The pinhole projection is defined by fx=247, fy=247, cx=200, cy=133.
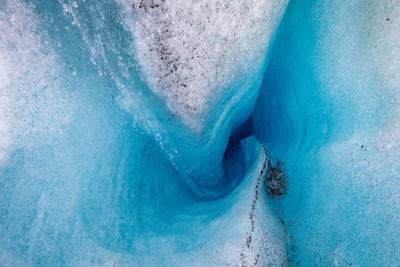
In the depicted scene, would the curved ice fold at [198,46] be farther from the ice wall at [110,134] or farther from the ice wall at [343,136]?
the ice wall at [343,136]

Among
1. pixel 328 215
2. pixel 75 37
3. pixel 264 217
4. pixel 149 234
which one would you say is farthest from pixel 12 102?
pixel 328 215

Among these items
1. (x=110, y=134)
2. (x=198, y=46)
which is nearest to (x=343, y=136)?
(x=198, y=46)

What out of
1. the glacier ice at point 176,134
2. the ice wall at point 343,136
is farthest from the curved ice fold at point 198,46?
the ice wall at point 343,136

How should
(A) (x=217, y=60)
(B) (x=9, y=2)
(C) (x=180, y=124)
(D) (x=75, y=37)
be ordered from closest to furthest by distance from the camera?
(B) (x=9, y=2)
(D) (x=75, y=37)
(A) (x=217, y=60)
(C) (x=180, y=124)

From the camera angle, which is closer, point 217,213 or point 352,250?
point 352,250

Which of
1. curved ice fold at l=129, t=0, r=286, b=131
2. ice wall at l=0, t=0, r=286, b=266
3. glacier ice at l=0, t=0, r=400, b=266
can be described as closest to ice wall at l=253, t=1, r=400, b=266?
glacier ice at l=0, t=0, r=400, b=266

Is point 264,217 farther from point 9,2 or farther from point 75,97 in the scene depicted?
point 9,2

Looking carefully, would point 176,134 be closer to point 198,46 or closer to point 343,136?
point 198,46
